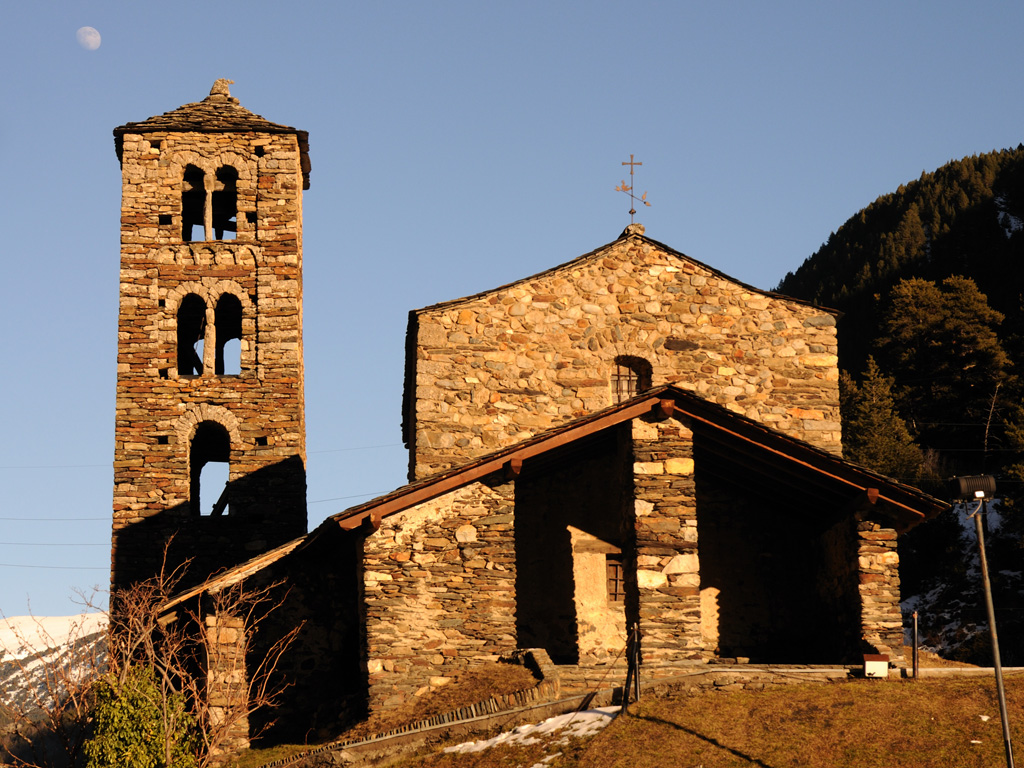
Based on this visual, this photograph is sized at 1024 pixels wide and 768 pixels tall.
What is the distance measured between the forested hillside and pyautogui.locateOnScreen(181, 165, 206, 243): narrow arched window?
69.8ft

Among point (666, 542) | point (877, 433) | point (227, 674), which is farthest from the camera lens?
point (877, 433)

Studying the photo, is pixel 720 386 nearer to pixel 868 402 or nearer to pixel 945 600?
pixel 945 600

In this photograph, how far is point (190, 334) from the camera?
86.5ft

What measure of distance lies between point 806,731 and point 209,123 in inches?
713

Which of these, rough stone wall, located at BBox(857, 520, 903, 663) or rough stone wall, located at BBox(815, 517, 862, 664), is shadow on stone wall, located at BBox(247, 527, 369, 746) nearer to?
rough stone wall, located at BBox(815, 517, 862, 664)

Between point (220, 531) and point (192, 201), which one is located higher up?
point (192, 201)

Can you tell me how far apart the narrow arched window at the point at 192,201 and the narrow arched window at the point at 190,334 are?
1466 millimetres

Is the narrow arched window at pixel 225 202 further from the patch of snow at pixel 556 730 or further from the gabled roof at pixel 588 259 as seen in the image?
the patch of snow at pixel 556 730

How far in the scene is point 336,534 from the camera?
1778 centimetres

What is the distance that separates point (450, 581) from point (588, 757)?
3934 millimetres

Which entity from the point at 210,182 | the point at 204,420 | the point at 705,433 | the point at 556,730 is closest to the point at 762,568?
the point at 705,433

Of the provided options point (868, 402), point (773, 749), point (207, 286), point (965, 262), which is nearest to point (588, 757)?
point (773, 749)

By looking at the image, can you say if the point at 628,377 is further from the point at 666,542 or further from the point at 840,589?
the point at 840,589

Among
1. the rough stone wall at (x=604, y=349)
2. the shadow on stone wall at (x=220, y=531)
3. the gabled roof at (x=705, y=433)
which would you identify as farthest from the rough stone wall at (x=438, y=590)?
the shadow on stone wall at (x=220, y=531)
